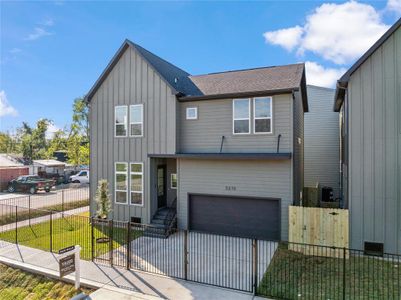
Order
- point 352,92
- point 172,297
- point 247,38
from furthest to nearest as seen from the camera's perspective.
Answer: point 247,38 → point 352,92 → point 172,297

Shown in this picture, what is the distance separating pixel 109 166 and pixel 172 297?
28.7 ft

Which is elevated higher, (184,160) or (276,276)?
(184,160)

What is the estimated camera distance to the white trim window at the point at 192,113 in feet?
40.4

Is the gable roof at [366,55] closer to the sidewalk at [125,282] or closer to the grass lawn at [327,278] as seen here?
the grass lawn at [327,278]

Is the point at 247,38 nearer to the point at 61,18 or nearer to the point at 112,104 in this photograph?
the point at 112,104

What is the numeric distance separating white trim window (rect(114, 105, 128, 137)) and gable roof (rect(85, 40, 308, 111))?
6.13 ft

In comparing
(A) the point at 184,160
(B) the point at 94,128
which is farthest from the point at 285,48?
(B) the point at 94,128

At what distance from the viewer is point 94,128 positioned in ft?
46.0

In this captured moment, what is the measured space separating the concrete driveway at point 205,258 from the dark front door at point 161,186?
8.05ft

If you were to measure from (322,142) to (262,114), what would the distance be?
35.0ft

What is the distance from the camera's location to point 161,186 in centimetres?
1370

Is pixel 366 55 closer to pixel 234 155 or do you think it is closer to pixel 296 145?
pixel 296 145

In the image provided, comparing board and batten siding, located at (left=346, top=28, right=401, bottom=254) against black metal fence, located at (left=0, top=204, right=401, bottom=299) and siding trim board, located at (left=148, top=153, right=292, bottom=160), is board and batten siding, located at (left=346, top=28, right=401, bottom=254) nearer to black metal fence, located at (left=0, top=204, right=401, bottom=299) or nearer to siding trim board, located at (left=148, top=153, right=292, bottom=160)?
black metal fence, located at (left=0, top=204, right=401, bottom=299)

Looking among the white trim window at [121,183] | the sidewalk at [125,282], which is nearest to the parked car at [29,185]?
the white trim window at [121,183]
